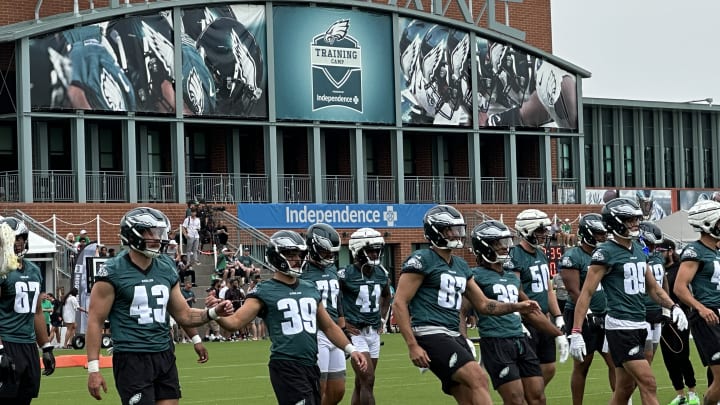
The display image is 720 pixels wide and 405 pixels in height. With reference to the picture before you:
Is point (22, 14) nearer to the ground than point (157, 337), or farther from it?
farther from it

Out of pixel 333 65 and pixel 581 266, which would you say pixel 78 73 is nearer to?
pixel 333 65

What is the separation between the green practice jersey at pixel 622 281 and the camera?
13.4 m

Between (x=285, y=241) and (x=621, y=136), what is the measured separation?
51.8m

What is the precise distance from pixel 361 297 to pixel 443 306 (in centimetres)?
344

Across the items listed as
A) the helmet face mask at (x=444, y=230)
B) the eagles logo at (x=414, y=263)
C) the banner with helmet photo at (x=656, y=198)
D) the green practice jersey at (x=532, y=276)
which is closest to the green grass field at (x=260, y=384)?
the green practice jersey at (x=532, y=276)

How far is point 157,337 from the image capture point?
36.2 ft

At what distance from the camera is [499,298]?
12930 millimetres

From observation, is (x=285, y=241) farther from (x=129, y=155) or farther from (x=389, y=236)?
(x=389, y=236)

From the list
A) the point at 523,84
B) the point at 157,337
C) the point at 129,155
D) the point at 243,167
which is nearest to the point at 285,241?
the point at 157,337

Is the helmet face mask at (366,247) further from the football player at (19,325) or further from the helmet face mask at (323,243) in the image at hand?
the football player at (19,325)

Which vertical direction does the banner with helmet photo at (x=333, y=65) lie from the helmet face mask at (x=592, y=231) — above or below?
above

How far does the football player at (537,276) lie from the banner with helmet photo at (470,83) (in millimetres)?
32173

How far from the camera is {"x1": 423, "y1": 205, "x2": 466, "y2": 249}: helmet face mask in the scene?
39.9 ft

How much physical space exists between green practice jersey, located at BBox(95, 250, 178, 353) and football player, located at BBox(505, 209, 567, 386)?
4760 mm
